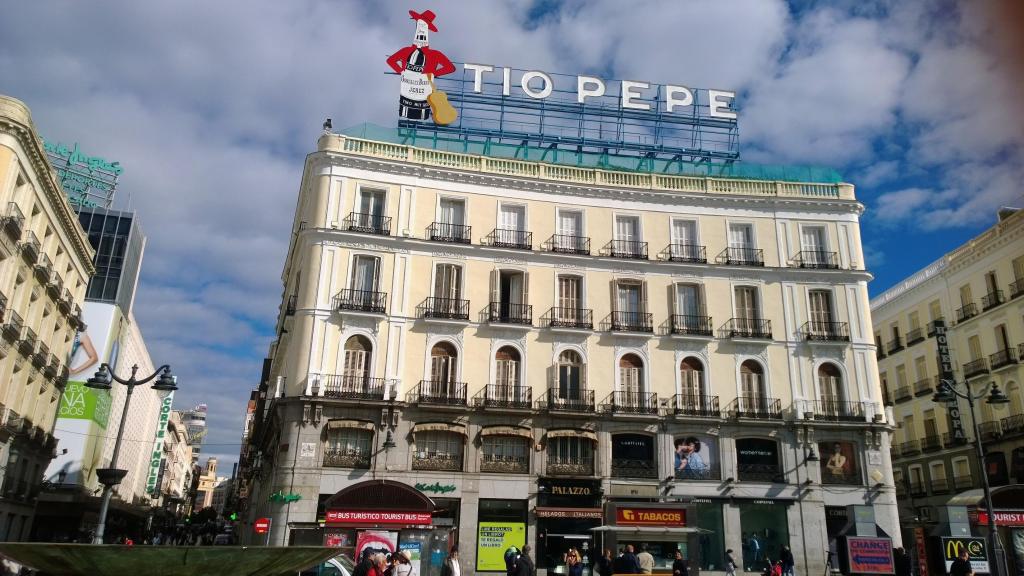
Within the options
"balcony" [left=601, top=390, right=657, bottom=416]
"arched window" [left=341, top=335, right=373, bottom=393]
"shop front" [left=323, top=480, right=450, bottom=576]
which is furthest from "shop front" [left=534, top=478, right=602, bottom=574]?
"arched window" [left=341, top=335, right=373, bottom=393]

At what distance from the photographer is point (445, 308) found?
32.2 metres

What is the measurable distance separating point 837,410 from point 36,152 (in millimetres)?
36260

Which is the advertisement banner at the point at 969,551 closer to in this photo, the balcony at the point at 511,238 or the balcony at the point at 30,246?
the balcony at the point at 511,238

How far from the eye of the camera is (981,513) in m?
23.6

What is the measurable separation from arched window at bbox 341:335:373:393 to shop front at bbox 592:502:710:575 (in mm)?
11587

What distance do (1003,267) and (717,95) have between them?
722 inches

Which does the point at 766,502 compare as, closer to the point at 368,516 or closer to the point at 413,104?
the point at 368,516

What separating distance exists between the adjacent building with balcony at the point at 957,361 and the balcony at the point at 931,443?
59mm

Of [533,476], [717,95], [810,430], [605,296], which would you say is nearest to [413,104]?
[605,296]

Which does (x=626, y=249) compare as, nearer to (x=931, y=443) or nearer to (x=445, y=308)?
(x=445, y=308)

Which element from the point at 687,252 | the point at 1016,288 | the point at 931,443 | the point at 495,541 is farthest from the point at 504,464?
the point at 1016,288

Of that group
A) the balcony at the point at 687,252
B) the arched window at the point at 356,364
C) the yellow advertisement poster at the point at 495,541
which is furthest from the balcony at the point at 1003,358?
the arched window at the point at 356,364

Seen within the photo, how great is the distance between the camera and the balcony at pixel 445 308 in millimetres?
31766

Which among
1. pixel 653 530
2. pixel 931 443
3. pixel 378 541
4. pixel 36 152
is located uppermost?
pixel 36 152
